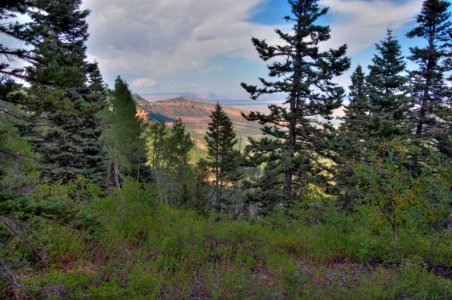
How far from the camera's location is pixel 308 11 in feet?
53.9

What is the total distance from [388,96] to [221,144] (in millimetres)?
17276

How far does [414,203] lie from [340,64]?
10.8m

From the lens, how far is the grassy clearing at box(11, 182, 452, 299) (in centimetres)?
523

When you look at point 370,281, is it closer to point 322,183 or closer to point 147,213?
point 147,213

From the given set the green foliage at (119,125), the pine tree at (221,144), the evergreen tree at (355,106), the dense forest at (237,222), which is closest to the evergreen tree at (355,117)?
the evergreen tree at (355,106)

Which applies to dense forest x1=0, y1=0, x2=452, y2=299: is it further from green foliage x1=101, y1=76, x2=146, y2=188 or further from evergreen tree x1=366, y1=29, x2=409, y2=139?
green foliage x1=101, y1=76, x2=146, y2=188

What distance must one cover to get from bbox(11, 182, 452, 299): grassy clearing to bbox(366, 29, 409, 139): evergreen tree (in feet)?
A: 40.8

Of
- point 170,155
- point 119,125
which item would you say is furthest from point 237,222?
point 170,155

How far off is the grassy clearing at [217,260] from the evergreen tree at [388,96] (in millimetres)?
12440

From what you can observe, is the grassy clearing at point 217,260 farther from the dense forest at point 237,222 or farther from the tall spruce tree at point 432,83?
the tall spruce tree at point 432,83

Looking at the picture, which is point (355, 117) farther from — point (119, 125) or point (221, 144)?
point (119, 125)

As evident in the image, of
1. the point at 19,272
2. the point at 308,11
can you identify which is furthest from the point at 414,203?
the point at 308,11

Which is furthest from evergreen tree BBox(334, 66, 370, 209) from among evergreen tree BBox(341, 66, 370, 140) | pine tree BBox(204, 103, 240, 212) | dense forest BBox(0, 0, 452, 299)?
pine tree BBox(204, 103, 240, 212)

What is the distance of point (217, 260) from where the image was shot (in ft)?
22.8
